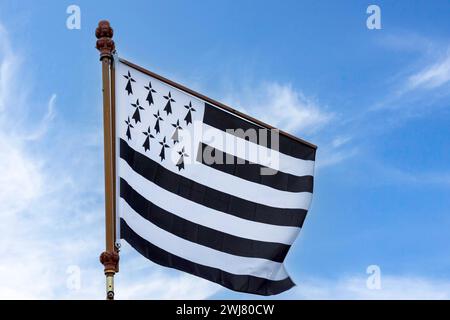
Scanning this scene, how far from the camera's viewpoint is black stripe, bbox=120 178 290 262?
1516 cm

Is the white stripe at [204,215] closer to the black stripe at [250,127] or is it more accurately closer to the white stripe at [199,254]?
the white stripe at [199,254]

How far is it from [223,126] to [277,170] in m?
1.25

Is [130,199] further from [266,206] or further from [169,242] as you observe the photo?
[266,206]

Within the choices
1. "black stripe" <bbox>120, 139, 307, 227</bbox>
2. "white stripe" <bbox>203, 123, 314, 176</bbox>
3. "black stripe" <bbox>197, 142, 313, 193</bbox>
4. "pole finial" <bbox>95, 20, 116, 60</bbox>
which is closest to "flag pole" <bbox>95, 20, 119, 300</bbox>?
"pole finial" <bbox>95, 20, 116, 60</bbox>

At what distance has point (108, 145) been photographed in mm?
15148

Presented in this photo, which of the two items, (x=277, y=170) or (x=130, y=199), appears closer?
(x=130, y=199)

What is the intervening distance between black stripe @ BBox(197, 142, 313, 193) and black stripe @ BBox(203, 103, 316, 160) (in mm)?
403

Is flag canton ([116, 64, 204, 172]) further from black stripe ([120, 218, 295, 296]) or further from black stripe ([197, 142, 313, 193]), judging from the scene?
black stripe ([120, 218, 295, 296])

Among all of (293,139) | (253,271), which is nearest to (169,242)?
(253,271)

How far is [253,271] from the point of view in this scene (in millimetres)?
16281

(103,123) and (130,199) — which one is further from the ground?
(103,123)

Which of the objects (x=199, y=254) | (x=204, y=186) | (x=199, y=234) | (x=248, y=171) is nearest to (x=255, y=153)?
(x=248, y=171)
